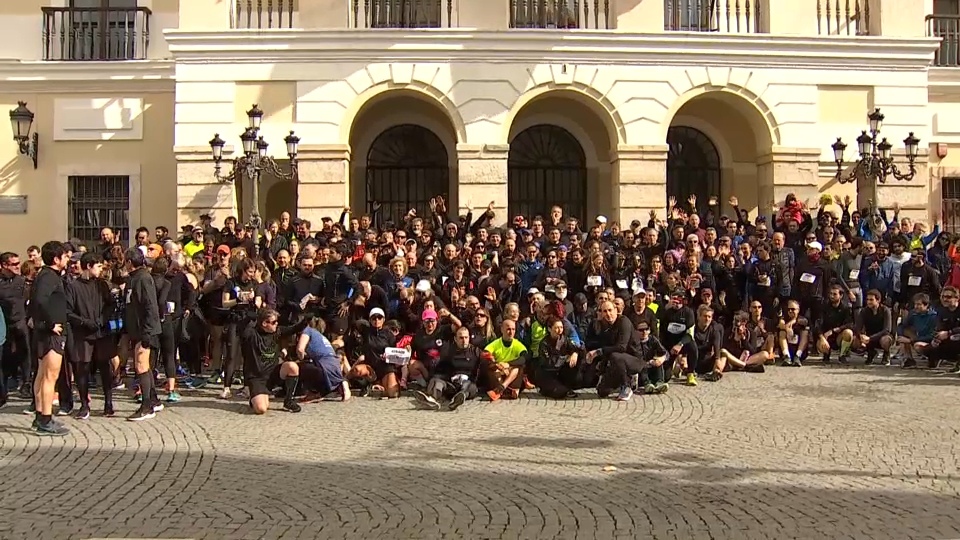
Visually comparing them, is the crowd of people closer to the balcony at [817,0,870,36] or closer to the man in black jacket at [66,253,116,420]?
the man in black jacket at [66,253,116,420]

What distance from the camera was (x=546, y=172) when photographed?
66.7 feet

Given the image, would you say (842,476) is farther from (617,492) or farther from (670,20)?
(670,20)

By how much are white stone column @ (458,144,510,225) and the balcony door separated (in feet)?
24.7

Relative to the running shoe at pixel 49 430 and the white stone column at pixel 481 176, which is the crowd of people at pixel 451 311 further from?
the white stone column at pixel 481 176

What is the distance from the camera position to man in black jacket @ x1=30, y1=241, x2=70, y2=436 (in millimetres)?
8594

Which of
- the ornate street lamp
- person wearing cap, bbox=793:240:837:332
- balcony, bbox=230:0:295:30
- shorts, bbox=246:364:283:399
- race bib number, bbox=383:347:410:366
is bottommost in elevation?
shorts, bbox=246:364:283:399

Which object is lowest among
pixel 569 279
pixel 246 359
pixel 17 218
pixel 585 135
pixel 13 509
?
pixel 13 509

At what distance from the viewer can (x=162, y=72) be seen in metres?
18.8

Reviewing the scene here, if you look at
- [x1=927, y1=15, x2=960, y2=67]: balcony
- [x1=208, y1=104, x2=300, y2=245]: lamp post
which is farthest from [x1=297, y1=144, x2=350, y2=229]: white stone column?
[x1=927, y1=15, x2=960, y2=67]: balcony

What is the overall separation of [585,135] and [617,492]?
1447 cm

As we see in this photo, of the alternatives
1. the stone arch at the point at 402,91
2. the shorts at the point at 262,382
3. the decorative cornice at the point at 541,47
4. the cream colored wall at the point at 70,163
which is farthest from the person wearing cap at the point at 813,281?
the cream colored wall at the point at 70,163

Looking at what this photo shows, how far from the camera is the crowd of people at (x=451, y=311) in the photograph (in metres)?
A: 9.87

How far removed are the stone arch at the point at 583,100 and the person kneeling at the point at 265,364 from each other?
8.62 metres

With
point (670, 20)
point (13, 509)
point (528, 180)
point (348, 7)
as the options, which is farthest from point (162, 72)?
point (13, 509)
